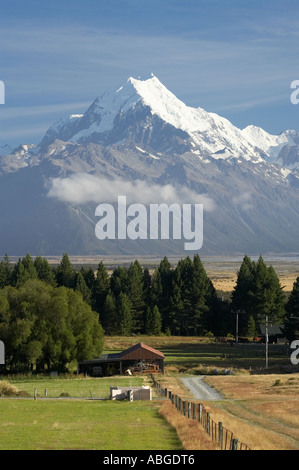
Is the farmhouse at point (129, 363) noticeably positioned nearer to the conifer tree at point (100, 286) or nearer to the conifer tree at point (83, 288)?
the conifer tree at point (83, 288)

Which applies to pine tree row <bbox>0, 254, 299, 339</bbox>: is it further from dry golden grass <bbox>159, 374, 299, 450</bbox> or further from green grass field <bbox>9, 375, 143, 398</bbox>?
dry golden grass <bbox>159, 374, 299, 450</bbox>

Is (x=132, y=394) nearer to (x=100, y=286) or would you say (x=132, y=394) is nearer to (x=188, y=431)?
(x=188, y=431)

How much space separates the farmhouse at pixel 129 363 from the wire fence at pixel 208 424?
23.0 m

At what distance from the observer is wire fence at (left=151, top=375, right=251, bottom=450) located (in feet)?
114

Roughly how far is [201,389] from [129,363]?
2564 centimetres

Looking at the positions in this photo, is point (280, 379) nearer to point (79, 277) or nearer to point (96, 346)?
point (96, 346)

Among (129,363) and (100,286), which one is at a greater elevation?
(100,286)

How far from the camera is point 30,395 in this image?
234ft

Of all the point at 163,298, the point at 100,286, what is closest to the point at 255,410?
the point at 163,298

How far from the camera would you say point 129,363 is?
102m

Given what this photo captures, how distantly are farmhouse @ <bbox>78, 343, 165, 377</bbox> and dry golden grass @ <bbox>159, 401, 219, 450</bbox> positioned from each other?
4563 cm

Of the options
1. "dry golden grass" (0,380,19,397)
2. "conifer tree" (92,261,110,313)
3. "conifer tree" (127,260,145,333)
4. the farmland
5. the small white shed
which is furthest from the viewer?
"conifer tree" (92,261,110,313)

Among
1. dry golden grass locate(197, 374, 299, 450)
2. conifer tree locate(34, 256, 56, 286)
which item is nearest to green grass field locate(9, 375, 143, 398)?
dry golden grass locate(197, 374, 299, 450)
